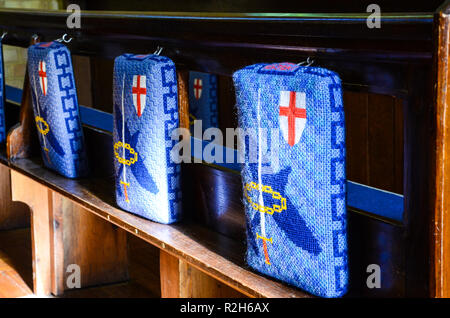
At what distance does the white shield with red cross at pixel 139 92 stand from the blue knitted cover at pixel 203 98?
66 centimetres

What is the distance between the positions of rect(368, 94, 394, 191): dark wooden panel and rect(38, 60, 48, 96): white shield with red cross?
1249mm

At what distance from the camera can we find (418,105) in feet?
3.88

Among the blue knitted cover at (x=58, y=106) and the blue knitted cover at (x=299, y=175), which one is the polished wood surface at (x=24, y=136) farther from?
the blue knitted cover at (x=299, y=175)

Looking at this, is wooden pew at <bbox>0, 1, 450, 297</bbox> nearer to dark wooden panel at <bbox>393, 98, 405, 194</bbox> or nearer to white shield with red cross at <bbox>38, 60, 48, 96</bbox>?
dark wooden panel at <bbox>393, 98, 405, 194</bbox>

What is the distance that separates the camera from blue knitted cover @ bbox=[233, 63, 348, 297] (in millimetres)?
1252

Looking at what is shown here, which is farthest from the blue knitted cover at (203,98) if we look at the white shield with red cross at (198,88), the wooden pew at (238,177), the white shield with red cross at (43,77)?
the white shield with red cross at (43,77)

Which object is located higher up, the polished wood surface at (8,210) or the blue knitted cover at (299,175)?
the blue knitted cover at (299,175)

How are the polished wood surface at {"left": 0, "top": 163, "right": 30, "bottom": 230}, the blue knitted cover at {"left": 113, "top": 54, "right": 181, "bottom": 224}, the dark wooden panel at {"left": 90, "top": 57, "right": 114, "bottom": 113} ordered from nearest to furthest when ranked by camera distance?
the blue knitted cover at {"left": 113, "top": 54, "right": 181, "bottom": 224}, the polished wood surface at {"left": 0, "top": 163, "right": 30, "bottom": 230}, the dark wooden panel at {"left": 90, "top": 57, "right": 114, "bottom": 113}

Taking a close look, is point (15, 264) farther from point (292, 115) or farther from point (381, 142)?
point (292, 115)

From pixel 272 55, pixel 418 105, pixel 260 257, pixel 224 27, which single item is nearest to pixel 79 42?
pixel 224 27

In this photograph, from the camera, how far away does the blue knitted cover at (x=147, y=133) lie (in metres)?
1.73

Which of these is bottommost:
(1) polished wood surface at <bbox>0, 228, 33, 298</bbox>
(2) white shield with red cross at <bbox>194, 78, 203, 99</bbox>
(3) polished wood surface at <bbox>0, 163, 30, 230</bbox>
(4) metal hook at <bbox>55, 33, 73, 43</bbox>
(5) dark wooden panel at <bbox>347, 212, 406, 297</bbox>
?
(1) polished wood surface at <bbox>0, 228, 33, 298</bbox>

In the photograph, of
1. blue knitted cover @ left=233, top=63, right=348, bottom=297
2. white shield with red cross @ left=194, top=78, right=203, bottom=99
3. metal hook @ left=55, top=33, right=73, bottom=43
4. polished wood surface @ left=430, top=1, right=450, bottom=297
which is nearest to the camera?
polished wood surface @ left=430, top=1, right=450, bottom=297

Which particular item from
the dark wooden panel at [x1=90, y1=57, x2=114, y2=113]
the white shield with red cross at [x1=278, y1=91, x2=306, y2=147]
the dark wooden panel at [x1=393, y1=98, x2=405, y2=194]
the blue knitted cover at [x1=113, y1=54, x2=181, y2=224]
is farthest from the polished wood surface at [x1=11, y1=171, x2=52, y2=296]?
the dark wooden panel at [x1=90, y1=57, x2=114, y2=113]
